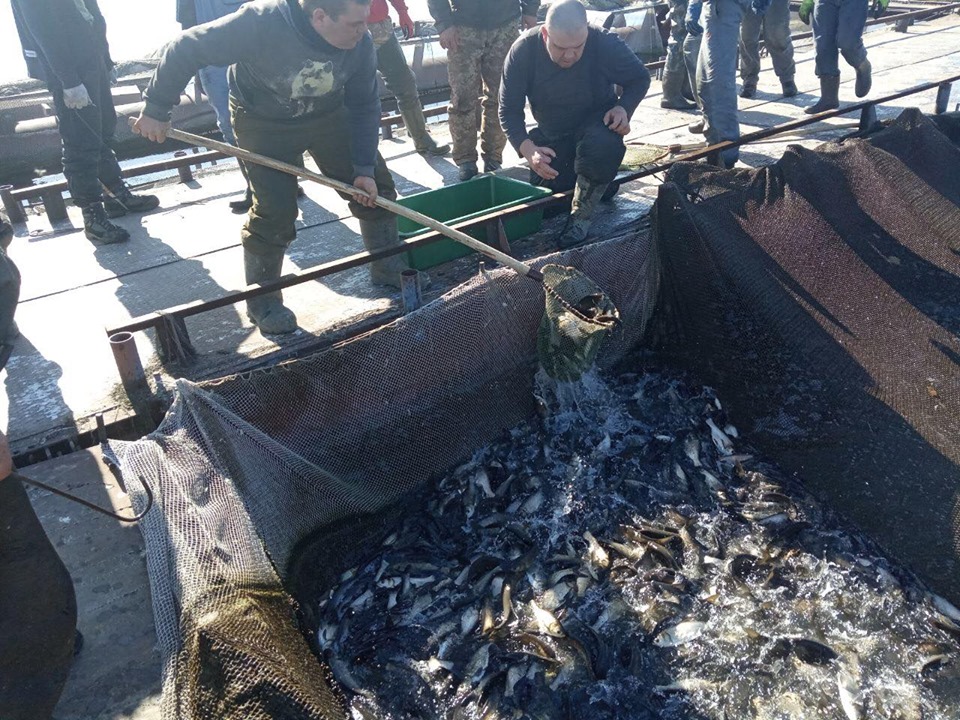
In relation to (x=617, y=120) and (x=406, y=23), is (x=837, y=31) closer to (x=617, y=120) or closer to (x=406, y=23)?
(x=617, y=120)

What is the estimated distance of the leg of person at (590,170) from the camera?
5.72 m

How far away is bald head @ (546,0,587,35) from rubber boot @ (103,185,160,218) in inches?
177

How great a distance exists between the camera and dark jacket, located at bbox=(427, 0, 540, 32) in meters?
6.95

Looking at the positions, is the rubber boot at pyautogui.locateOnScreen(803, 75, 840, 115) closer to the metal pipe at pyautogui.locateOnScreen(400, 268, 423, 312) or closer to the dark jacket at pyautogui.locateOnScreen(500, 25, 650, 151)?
the dark jacket at pyautogui.locateOnScreen(500, 25, 650, 151)

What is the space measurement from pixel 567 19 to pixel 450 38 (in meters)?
1.95

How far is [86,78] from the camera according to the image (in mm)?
6512

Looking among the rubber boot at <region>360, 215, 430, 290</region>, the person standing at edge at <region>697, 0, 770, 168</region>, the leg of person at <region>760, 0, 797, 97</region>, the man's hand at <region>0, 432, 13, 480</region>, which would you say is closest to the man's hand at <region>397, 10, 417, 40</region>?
the person standing at edge at <region>697, 0, 770, 168</region>

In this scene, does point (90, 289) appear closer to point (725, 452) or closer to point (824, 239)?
point (725, 452)

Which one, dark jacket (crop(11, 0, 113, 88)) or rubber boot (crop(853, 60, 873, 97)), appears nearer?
dark jacket (crop(11, 0, 113, 88))

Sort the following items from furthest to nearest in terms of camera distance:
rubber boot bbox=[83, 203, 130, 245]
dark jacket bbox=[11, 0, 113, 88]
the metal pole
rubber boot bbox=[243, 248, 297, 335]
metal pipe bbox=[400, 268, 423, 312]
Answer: rubber boot bbox=[83, 203, 130, 245] < dark jacket bbox=[11, 0, 113, 88] < rubber boot bbox=[243, 248, 297, 335] < metal pipe bbox=[400, 268, 423, 312] < the metal pole

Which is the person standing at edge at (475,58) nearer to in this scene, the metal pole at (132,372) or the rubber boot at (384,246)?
the rubber boot at (384,246)

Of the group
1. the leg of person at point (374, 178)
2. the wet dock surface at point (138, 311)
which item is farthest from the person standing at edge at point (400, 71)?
the leg of person at point (374, 178)

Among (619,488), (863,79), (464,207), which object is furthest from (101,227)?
(863,79)

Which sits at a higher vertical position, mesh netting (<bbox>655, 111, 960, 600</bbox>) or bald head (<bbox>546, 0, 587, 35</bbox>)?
bald head (<bbox>546, 0, 587, 35</bbox>)
